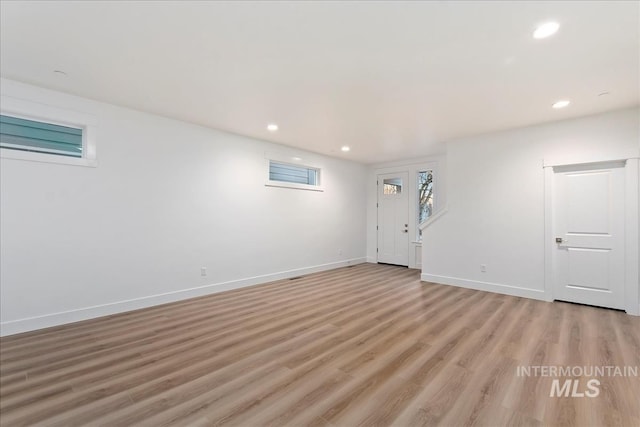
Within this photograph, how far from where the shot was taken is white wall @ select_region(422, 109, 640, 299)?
13.0 ft

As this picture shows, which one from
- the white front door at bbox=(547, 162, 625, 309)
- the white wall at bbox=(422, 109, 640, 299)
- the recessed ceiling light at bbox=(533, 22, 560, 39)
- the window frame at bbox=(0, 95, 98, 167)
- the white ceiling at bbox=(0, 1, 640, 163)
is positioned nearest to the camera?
the white ceiling at bbox=(0, 1, 640, 163)

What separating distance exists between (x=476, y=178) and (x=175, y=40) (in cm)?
484

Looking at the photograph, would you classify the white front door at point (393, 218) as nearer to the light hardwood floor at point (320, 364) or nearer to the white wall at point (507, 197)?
the white wall at point (507, 197)

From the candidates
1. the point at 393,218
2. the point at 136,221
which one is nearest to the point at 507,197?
the point at 393,218

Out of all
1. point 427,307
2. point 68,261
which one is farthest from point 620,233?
point 68,261

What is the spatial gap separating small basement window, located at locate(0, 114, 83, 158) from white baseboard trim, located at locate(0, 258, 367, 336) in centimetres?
189

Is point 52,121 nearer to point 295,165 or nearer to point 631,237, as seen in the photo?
point 295,165

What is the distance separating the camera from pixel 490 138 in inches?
191

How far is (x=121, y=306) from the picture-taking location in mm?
3705

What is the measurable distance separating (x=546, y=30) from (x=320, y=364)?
3241mm

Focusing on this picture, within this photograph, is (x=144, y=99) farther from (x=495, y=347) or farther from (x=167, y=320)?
(x=495, y=347)

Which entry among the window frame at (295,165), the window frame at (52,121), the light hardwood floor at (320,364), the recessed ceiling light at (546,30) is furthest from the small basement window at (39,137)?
the recessed ceiling light at (546,30)

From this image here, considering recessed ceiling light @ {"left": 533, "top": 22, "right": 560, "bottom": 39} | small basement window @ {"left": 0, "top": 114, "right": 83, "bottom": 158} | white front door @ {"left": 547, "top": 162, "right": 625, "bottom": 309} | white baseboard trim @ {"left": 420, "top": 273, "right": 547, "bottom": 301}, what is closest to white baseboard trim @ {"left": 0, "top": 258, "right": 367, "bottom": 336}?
small basement window @ {"left": 0, "top": 114, "right": 83, "bottom": 158}

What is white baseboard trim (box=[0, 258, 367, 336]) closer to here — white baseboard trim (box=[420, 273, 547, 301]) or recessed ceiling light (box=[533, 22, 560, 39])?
white baseboard trim (box=[420, 273, 547, 301])
